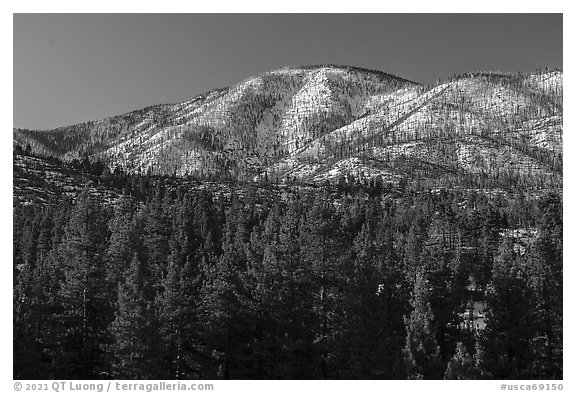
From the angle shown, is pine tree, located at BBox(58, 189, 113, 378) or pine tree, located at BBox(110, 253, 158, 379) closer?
pine tree, located at BBox(110, 253, 158, 379)

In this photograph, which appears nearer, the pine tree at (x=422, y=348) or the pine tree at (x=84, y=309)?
the pine tree at (x=422, y=348)

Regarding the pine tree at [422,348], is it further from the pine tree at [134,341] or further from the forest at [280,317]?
the pine tree at [134,341]

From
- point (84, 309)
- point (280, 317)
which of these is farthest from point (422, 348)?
point (84, 309)

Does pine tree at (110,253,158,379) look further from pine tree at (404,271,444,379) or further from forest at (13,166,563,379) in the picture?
pine tree at (404,271,444,379)

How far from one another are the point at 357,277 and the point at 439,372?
31.3ft

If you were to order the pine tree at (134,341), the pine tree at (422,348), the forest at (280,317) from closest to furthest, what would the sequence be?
the pine tree at (134,341)
the forest at (280,317)
the pine tree at (422,348)

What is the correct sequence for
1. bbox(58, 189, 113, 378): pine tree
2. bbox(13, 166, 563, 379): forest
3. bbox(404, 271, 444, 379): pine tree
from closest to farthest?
bbox(13, 166, 563, 379): forest → bbox(404, 271, 444, 379): pine tree → bbox(58, 189, 113, 378): pine tree

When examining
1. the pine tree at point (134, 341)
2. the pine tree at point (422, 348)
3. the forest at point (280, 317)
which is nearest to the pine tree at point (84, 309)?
the forest at point (280, 317)

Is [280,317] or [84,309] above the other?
[84,309]

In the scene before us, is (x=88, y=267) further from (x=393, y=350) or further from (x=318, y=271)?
(x=393, y=350)

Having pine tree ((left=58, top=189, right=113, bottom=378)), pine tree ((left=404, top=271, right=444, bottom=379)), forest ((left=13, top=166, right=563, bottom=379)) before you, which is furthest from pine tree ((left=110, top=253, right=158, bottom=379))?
pine tree ((left=404, top=271, right=444, bottom=379))

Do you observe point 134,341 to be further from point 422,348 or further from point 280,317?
point 422,348

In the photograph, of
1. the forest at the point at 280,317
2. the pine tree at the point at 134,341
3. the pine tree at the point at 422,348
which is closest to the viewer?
the pine tree at the point at 134,341

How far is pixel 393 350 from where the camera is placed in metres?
40.8
